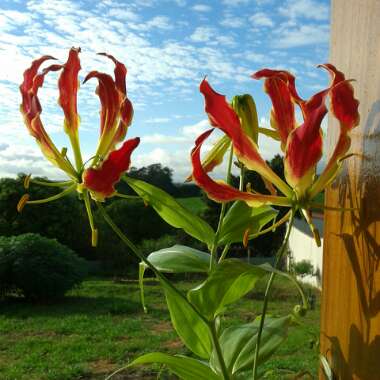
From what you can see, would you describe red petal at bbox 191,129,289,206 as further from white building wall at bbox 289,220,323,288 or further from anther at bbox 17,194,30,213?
white building wall at bbox 289,220,323,288

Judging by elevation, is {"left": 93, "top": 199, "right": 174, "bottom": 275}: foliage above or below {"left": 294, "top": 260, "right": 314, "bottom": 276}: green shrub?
above

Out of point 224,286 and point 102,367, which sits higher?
point 224,286

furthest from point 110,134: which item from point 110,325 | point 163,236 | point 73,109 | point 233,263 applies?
point 163,236

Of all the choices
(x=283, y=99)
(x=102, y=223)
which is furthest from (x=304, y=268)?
(x=283, y=99)

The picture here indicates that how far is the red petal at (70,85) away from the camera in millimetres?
468

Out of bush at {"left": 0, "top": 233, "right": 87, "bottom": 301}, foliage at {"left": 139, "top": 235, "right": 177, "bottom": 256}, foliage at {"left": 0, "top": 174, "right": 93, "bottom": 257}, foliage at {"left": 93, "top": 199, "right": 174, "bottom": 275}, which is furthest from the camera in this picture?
foliage at {"left": 93, "top": 199, "right": 174, "bottom": 275}

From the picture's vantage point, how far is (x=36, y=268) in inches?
228

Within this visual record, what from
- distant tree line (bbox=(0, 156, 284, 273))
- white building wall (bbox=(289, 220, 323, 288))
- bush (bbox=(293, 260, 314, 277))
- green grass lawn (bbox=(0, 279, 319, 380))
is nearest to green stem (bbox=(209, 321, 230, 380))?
green grass lawn (bbox=(0, 279, 319, 380))

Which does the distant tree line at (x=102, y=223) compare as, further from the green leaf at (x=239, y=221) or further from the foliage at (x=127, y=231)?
the green leaf at (x=239, y=221)

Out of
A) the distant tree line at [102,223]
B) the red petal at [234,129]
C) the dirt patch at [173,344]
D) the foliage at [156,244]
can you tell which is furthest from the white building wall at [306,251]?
the red petal at [234,129]

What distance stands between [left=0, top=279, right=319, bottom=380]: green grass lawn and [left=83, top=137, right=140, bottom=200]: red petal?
2.28m

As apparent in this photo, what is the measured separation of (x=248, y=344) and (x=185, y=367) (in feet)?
0.21

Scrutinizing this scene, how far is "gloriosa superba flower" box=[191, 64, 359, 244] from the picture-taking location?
363 millimetres

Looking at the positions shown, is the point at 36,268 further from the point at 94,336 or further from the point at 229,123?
the point at 229,123
